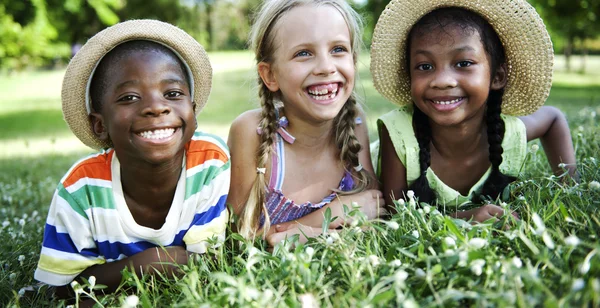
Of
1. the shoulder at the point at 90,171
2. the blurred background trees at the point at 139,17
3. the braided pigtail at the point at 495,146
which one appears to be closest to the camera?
the shoulder at the point at 90,171

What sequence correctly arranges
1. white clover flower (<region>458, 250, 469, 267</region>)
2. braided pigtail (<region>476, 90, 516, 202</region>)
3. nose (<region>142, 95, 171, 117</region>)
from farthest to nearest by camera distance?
1. braided pigtail (<region>476, 90, 516, 202</region>)
2. nose (<region>142, 95, 171, 117</region>)
3. white clover flower (<region>458, 250, 469, 267</region>)

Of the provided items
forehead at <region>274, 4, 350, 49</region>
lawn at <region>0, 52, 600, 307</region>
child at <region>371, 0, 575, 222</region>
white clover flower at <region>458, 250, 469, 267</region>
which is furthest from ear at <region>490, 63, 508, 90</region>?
white clover flower at <region>458, 250, 469, 267</region>

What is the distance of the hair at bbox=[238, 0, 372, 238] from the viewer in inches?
135

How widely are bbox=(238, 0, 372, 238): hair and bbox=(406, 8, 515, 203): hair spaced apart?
40cm

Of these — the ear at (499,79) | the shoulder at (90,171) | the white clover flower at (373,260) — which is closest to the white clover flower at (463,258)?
the white clover flower at (373,260)

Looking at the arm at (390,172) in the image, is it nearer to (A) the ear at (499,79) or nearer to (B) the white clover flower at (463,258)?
(A) the ear at (499,79)

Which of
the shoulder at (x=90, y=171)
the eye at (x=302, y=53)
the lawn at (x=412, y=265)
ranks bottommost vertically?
the lawn at (x=412, y=265)

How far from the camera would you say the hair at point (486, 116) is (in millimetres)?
3352

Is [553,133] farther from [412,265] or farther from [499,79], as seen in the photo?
[412,265]

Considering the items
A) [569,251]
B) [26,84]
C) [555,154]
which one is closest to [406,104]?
[555,154]

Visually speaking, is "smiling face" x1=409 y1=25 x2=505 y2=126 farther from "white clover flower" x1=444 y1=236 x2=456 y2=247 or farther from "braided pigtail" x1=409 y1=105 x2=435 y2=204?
"white clover flower" x1=444 y1=236 x2=456 y2=247

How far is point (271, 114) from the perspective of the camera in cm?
362

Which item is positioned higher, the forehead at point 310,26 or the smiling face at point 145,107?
the forehead at point 310,26

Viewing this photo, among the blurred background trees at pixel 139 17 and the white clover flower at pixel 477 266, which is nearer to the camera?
the white clover flower at pixel 477 266
